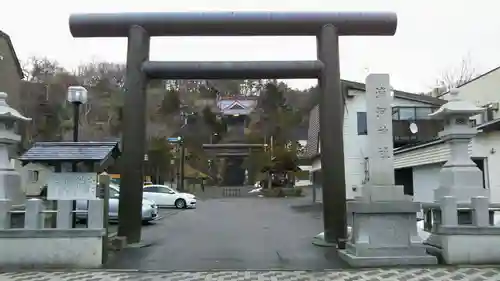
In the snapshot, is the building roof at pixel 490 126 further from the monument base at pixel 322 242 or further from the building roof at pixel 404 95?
the building roof at pixel 404 95

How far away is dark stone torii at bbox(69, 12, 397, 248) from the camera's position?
11039mm

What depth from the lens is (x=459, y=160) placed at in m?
9.81

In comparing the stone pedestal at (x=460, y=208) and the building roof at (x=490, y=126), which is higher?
the building roof at (x=490, y=126)

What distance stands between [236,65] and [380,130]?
12.9ft

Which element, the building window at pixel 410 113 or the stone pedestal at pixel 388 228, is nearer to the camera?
the stone pedestal at pixel 388 228

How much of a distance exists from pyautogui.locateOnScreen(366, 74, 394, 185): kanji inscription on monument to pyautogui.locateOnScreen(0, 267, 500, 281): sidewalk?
1.76 meters

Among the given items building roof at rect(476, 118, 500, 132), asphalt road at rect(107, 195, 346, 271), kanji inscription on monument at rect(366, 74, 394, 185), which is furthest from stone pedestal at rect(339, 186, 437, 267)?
building roof at rect(476, 118, 500, 132)

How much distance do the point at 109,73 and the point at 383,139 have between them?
51653mm

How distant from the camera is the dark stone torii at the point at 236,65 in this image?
36.2 ft

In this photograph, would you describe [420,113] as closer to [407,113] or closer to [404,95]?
[407,113]

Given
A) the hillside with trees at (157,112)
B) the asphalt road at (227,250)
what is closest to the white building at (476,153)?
the asphalt road at (227,250)

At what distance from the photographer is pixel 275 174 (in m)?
44.7

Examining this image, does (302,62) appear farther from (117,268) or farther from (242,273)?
(117,268)

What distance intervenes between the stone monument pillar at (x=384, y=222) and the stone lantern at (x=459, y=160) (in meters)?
1.20
